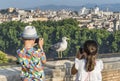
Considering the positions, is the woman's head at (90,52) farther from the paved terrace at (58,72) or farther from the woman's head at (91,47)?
the paved terrace at (58,72)

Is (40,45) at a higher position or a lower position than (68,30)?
higher

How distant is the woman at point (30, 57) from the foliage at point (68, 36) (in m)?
44.6

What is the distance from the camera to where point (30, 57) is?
16.5 feet

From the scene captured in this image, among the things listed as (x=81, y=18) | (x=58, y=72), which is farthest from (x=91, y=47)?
(x=81, y=18)

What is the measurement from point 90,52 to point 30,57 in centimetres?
63

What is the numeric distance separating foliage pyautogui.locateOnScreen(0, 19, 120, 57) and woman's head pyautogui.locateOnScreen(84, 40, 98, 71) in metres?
44.8

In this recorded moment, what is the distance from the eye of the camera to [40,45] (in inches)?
200

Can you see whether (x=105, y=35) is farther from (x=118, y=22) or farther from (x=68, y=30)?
(x=118, y=22)

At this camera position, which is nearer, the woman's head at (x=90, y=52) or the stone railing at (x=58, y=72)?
the woman's head at (x=90, y=52)

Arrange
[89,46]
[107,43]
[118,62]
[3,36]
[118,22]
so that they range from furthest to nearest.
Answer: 1. [118,22]
2. [3,36]
3. [107,43]
4. [118,62]
5. [89,46]

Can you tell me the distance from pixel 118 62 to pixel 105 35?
158 ft

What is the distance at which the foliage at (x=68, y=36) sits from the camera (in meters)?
54.1

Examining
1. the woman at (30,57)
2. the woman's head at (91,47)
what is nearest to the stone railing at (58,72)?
the woman at (30,57)

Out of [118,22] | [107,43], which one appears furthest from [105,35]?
[118,22]
